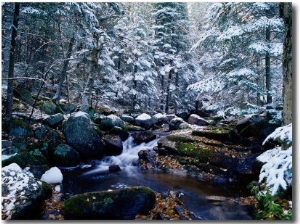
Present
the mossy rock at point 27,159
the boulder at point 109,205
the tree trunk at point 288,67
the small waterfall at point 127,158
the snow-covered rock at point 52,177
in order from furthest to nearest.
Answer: the small waterfall at point 127,158
the snow-covered rock at point 52,177
the mossy rock at point 27,159
the tree trunk at point 288,67
the boulder at point 109,205

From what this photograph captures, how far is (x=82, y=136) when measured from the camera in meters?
7.84

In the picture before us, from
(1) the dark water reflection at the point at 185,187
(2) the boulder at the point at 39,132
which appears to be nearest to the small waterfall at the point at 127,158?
(1) the dark water reflection at the point at 185,187

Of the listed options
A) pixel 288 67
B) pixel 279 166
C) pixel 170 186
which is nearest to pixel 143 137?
pixel 170 186

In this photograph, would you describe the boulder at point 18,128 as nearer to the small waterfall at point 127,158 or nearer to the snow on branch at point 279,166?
the small waterfall at point 127,158

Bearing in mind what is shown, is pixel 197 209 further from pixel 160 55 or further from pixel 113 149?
pixel 160 55

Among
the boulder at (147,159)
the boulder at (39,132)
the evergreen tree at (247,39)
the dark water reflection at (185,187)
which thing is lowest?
the dark water reflection at (185,187)

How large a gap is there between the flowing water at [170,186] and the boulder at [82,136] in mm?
460

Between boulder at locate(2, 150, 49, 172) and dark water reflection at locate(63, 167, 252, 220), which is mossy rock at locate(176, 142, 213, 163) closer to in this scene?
dark water reflection at locate(63, 167, 252, 220)

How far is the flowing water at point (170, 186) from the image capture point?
14.8 feet

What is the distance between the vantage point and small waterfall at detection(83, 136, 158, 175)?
7642mm

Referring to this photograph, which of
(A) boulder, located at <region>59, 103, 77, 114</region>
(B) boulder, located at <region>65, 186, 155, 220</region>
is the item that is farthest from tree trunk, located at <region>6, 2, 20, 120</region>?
(A) boulder, located at <region>59, 103, 77, 114</region>

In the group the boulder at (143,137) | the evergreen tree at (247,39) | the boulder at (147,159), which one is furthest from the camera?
the boulder at (143,137)

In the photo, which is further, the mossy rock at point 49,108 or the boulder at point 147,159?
the mossy rock at point 49,108

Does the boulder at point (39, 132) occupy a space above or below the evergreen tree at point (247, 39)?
below
